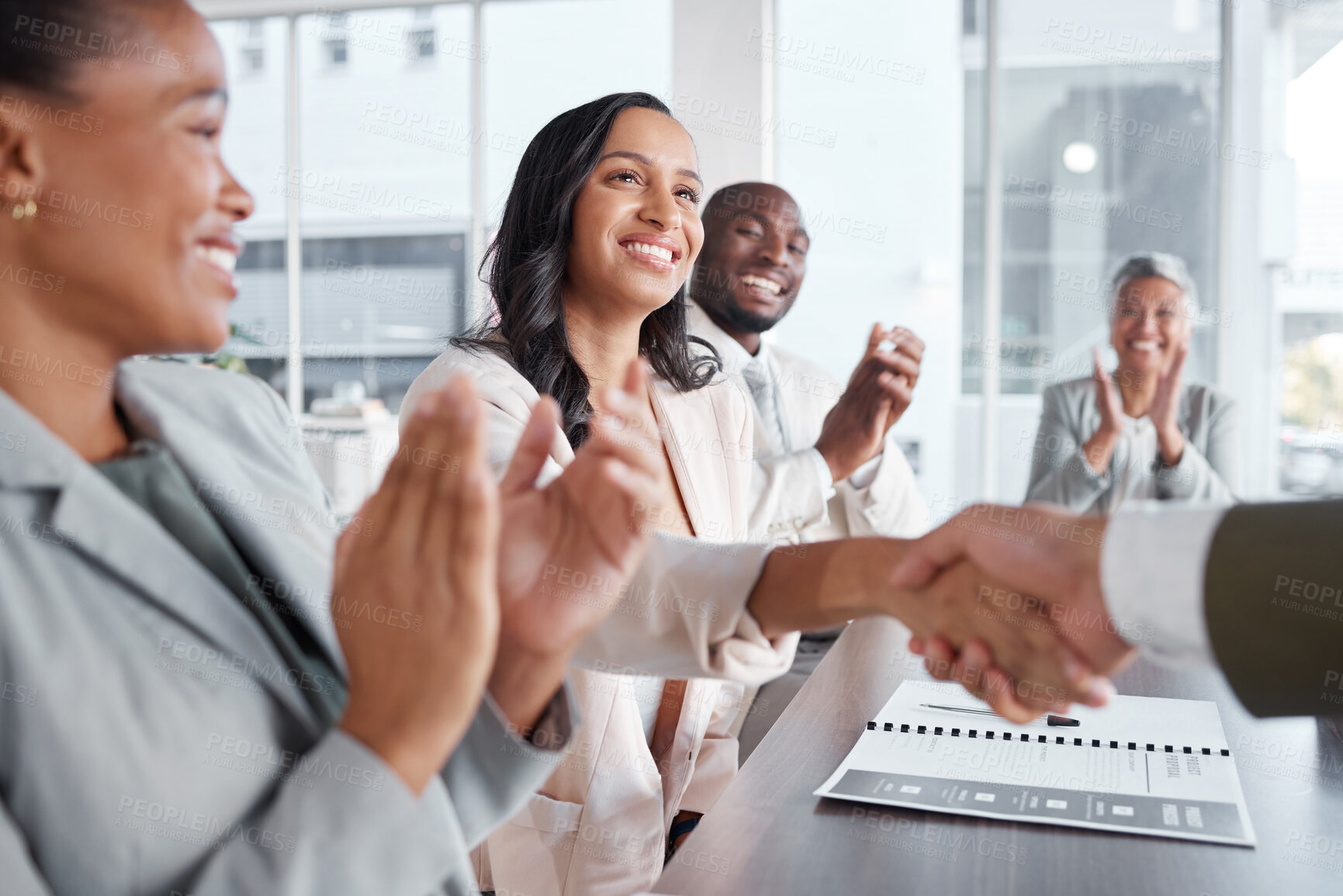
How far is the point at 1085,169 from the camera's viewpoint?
16.9 feet

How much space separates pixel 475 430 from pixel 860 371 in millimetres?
1768

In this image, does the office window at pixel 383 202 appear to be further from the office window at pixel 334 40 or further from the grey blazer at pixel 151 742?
the grey blazer at pixel 151 742

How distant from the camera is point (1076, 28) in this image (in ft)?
16.8

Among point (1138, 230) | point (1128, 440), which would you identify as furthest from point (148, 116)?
point (1138, 230)

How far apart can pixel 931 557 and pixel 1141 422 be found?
2802mm

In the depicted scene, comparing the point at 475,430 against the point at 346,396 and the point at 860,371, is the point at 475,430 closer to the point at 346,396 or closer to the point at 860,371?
the point at 860,371

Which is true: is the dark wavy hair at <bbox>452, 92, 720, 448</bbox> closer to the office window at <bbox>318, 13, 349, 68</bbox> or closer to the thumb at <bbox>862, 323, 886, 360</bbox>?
the thumb at <bbox>862, 323, 886, 360</bbox>

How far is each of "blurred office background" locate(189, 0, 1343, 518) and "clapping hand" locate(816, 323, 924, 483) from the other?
117 inches

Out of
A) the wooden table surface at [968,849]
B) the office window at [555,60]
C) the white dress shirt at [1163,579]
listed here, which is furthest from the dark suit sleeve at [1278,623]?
the office window at [555,60]

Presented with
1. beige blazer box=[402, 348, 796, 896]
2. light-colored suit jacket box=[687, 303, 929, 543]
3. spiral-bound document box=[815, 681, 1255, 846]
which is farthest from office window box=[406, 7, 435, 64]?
spiral-bound document box=[815, 681, 1255, 846]

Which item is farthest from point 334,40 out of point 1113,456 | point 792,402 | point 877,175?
point 1113,456

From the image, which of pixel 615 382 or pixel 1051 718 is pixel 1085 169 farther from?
pixel 1051 718

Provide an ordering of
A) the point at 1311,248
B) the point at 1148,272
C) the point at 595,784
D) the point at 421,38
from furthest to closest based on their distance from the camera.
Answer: the point at 421,38 → the point at 1311,248 → the point at 1148,272 → the point at 595,784

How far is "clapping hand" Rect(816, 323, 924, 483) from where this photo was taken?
231cm
